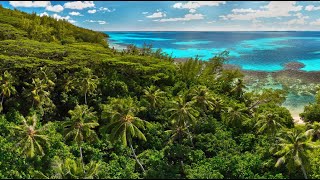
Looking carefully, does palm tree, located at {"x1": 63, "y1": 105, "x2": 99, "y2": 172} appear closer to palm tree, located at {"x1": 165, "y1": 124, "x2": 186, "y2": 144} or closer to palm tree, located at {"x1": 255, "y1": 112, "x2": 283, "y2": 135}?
palm tree, located at {"x1": 165, "y1": 124, "x2": 186, "y2": 144}

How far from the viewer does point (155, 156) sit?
3866cm

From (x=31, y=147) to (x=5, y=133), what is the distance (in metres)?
10.5

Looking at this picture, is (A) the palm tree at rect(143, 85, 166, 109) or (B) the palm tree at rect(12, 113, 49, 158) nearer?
(B) the palm tree at rect(12, 113, 49, 158)

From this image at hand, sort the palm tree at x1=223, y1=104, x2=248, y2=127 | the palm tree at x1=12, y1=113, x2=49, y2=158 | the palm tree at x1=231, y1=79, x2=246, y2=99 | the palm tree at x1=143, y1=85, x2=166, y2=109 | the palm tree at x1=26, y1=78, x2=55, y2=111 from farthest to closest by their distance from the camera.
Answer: the palm tree at x1=231, y1=79, x2=246, y2=99, the palm tree at x1=143, y1=85, x2=166, y2=109, the palm tree at x1=26, y1=78, x2=55, y2=111, the palm tree at x1=223, y1=104, x2=248, y2=127, the palm tree at x1=12, y1=113, x2=49, y2=158

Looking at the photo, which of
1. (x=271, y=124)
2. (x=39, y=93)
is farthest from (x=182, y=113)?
(x=39, y=93)

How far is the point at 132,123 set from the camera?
35.8 meters

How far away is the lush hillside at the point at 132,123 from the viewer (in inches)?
1347

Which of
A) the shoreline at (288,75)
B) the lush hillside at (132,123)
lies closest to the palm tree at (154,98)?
the lush hillside at (132,123)

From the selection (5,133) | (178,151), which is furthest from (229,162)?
(5,133)

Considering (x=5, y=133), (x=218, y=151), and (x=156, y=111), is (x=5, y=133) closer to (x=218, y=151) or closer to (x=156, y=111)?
(x=156, y=111)

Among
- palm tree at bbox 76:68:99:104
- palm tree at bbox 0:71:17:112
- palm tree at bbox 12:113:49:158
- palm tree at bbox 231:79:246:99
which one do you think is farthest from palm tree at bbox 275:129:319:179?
palm tree at bbox 0:71:17:112

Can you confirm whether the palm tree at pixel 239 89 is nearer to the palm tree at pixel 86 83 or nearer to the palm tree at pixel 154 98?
the palm tree at pixel 154 98

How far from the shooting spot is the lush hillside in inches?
1347

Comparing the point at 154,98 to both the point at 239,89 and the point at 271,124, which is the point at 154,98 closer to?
the point at 271,124
